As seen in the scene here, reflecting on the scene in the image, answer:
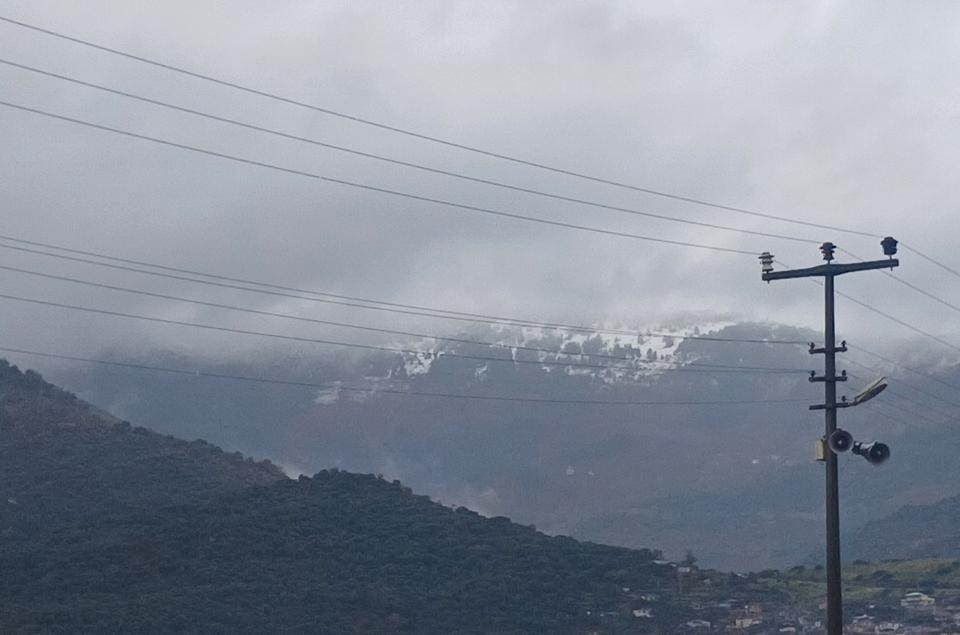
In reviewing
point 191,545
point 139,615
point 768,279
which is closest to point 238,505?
point 191,545

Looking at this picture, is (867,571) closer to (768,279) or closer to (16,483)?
(16,483)

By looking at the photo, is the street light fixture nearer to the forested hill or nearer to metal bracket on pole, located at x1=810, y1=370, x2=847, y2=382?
metal bracket on pole, located at x1=810, y1=370, x2=847, y2=382

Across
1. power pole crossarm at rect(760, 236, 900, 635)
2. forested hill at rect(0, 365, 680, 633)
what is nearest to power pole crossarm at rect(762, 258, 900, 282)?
power pole crossarm at rect(760, 236, 900, 635)

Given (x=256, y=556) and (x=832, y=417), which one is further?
(x=256, y=556)

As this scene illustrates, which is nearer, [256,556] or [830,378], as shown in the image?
[830,378]

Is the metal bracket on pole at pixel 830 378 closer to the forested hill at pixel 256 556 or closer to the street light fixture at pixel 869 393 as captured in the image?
the street light fixture at pixel 869 393

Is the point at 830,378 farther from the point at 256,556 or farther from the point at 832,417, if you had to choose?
the point at 256,556

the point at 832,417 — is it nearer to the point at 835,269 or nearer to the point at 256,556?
the point at 835,269

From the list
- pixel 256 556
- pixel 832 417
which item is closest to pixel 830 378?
pixel 832 417

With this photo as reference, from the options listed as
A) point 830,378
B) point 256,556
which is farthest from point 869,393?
point 256,556
